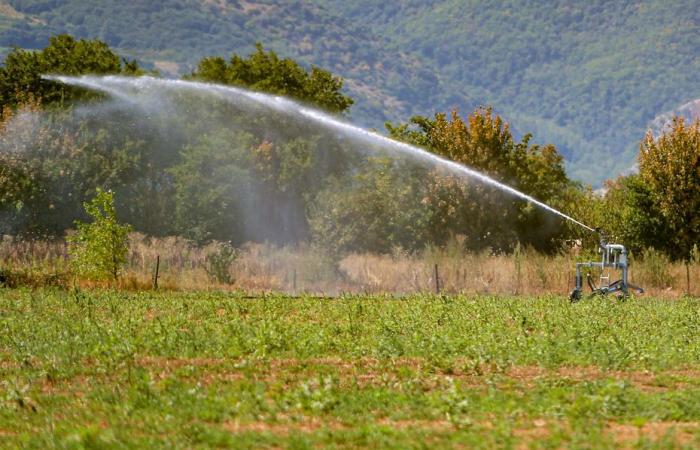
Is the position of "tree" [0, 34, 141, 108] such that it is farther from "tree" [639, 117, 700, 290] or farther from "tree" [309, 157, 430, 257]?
"tree" [639, 117, 700, 290]

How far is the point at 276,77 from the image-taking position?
53.2 meters

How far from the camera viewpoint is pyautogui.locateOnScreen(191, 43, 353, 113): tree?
53.2 meters

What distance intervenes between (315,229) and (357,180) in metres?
3.24

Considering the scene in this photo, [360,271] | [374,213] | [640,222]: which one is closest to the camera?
[360,271]

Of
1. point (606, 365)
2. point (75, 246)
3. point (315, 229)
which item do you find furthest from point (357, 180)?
point (606, 365)

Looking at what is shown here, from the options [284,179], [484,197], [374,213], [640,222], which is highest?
[284,179]

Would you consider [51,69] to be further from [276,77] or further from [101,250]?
[101,250]

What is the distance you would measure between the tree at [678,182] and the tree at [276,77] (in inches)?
699

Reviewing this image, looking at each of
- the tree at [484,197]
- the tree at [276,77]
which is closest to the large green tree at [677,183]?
the tree at [484,197]

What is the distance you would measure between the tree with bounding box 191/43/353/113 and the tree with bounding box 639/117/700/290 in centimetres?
1775

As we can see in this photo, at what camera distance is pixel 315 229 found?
1655 inches

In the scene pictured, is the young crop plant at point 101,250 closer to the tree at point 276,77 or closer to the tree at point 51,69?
the tree at point 51,69

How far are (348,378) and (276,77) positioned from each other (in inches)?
1605

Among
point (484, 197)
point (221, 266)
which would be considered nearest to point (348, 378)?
point (221, 266)
